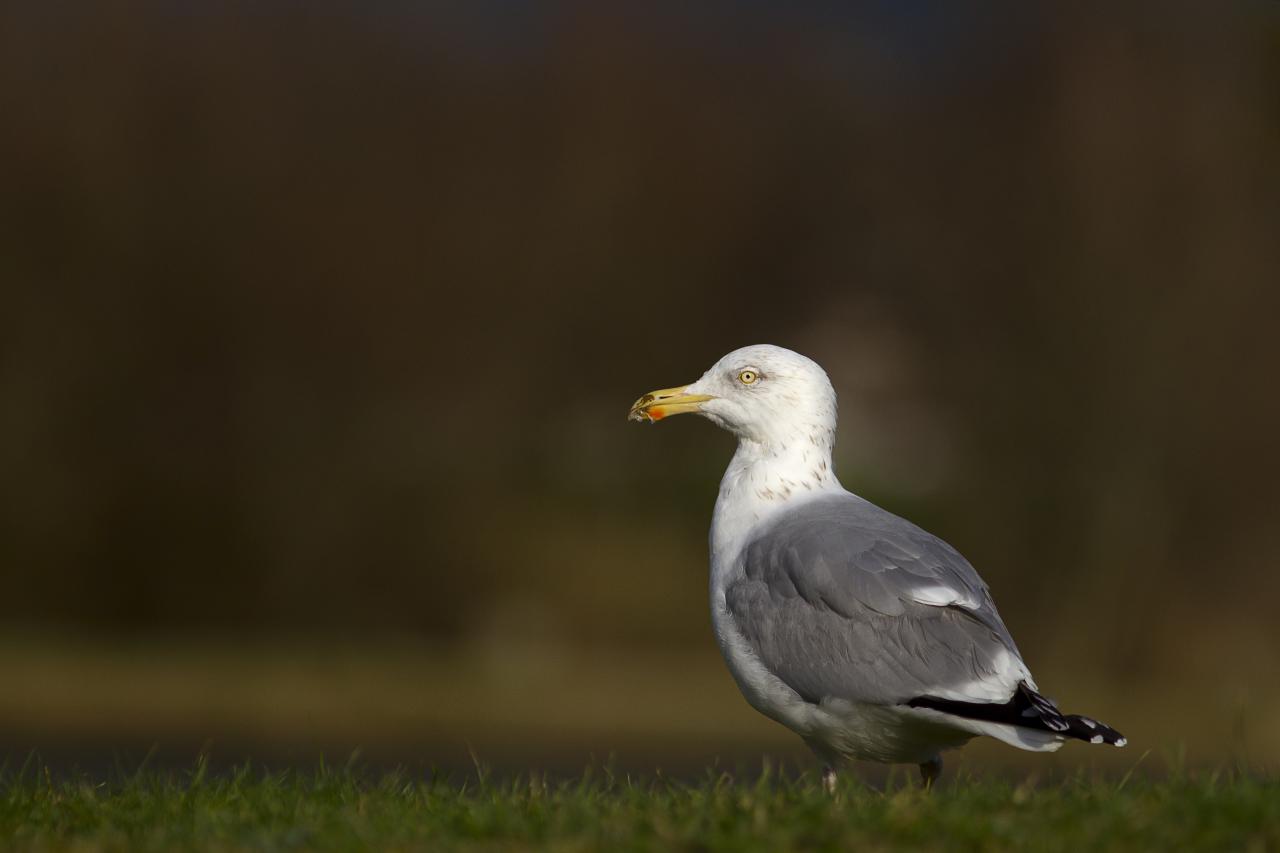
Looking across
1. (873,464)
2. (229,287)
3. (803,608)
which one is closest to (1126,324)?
(873,464)

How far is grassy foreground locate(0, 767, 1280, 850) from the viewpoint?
187 inches

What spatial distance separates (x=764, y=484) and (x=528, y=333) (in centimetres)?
1495

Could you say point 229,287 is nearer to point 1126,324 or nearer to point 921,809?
point 1126,324

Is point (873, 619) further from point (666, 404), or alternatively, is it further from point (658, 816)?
point (666, 404)

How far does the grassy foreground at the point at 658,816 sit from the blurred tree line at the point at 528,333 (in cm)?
1344

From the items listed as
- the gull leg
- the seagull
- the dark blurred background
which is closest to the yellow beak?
the seagull

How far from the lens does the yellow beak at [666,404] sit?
7.27m

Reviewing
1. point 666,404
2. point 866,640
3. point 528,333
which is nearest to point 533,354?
point 528,333

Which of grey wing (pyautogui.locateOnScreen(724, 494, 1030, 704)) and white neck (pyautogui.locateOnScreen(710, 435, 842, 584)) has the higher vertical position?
white neck (pyautogui.locateOnScreen(710, 435, 842, 584))

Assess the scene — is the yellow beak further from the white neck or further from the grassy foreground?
the grassy foreground

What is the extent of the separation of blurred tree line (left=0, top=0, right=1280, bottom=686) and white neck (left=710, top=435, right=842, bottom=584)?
1268cm

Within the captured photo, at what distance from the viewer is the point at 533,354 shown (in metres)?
21.7

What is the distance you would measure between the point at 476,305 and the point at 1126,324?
782 centimetres

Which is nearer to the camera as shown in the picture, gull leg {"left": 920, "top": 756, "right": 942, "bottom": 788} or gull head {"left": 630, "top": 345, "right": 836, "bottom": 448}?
gull leg {"left": 920, "top": 756, "right": 942, "bottom": 788}
